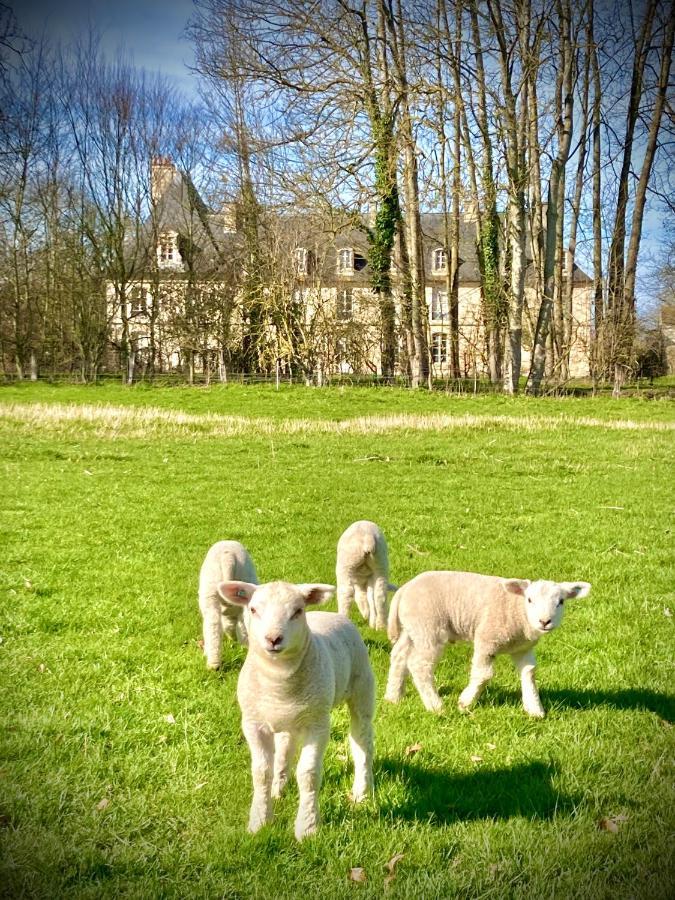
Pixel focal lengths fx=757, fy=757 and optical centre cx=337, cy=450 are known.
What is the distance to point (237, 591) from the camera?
3160 mm

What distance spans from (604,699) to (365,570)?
1.84 metres

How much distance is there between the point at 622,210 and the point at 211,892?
31913 millimetres

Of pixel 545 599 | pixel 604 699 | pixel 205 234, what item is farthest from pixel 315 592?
pixel 205 234

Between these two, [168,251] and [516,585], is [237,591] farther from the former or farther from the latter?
[168,251]

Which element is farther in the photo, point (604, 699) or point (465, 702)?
point (604, 699)

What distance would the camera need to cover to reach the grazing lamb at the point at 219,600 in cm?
491

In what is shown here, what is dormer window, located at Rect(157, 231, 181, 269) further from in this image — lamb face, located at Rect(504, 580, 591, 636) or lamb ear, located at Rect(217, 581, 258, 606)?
lamb ear, located at Rect(217, 581, 258, 606)

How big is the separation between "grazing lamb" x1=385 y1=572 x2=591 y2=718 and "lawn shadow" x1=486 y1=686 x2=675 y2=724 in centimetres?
23

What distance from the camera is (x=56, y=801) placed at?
3.17 metres

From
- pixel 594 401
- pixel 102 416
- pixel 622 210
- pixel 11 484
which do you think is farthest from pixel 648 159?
pixel 11 484

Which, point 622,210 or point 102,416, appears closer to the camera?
point 102,416

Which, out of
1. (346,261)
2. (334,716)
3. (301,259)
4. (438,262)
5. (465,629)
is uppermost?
(438,262)

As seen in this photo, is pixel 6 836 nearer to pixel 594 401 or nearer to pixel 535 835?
pixel 535 835

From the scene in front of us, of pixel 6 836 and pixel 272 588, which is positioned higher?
pixel 272 588
